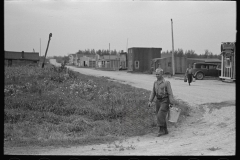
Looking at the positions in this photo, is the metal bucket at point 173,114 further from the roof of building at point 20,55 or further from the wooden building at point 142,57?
the wooden building at point 142,57

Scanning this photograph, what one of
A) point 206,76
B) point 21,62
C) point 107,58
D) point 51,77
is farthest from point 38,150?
point 107,58

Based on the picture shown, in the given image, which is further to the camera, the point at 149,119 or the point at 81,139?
the point at 149,119

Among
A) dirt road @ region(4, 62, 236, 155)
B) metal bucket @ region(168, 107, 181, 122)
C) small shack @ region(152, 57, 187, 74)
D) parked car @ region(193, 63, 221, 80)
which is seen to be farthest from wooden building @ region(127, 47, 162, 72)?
metal bucket @ region(168, 107, 181, 122)

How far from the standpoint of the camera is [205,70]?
28453mm

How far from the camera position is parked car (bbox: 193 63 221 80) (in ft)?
91.9

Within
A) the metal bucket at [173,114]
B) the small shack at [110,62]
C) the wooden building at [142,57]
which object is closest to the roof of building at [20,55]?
the wooden building at [142,57]

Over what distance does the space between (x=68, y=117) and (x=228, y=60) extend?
57.4 feet

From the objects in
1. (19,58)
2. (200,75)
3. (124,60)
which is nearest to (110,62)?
(124,60)

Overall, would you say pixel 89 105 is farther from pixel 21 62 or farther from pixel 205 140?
pixel 21 62

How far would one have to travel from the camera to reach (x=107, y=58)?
79188 mm

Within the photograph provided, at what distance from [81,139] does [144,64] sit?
152 feet

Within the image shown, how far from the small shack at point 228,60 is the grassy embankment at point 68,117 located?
38.6ft

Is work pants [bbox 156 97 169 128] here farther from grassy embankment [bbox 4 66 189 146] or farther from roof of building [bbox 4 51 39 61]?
roof of building [bbox 4 51 39 61]

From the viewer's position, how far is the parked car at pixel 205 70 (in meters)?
28.0
